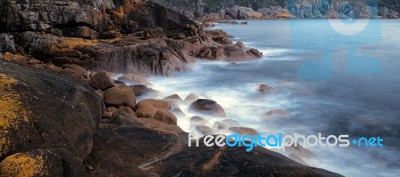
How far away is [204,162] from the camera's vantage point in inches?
216

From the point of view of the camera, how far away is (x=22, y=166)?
12.2ft

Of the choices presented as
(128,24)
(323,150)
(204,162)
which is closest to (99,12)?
(128,24)

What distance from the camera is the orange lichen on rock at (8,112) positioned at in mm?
4020

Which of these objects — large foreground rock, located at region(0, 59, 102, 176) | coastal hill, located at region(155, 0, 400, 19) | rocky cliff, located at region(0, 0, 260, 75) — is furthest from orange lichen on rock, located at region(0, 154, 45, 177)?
coastal hill, located at region(155, 0, 400, 19)

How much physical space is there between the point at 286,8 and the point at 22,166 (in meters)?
171

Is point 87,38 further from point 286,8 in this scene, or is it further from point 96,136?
point 286,8

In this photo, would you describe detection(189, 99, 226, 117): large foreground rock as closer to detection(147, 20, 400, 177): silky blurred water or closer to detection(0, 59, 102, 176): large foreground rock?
detection(147, 20, 400, 177): silky blurred water

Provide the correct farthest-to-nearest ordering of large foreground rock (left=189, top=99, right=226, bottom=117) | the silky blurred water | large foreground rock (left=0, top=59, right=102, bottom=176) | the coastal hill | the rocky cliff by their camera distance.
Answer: the coastal hill, the rocky cliff, large foreground rock (left=189, top=99, right=226, bottom=117), the silky blurred water, large foreground rock (left=0, top=59, right=102, bottom=176)

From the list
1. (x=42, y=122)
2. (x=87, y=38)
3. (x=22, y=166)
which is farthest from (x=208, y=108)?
(x=87, y=38)

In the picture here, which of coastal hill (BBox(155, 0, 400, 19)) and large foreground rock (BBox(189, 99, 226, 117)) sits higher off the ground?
coastal hill (BBox(155, 0, 400, 19))

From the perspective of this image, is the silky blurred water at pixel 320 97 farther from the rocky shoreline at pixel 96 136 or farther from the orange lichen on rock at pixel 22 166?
the orange lichen on rock at pixel 22 166

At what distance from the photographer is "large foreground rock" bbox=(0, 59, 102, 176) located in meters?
3.94

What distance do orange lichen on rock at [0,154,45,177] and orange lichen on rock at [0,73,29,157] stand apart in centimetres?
28

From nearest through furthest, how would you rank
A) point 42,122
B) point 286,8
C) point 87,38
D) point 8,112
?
point 8,112
point 42,122
point 87,38
point 286,8
